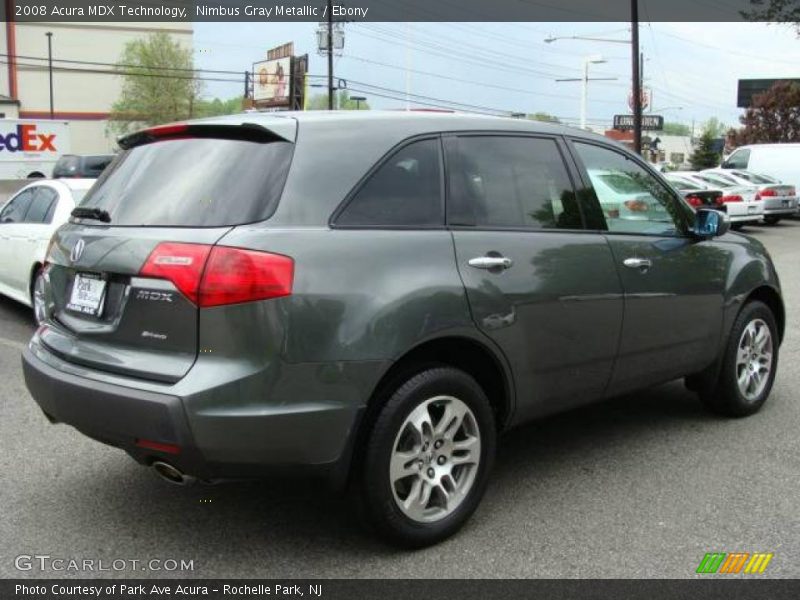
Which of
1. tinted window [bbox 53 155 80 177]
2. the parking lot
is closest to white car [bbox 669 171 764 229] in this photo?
the parking lot

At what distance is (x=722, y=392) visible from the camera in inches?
197

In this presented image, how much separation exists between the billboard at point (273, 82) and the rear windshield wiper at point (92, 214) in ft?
190

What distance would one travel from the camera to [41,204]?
812cm

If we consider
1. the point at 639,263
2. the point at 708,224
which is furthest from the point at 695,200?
the point at 639,263

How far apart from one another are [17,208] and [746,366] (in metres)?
7.25

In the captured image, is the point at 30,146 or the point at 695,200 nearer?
the point at 695,200

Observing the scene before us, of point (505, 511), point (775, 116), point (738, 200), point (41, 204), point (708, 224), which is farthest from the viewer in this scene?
point (775, 116)

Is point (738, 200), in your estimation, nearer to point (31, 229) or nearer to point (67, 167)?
point (31, 229)

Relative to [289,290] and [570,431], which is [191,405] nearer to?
[289,290]

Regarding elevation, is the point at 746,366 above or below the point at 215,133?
below

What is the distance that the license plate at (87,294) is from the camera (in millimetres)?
3264

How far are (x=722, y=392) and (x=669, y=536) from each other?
177cm

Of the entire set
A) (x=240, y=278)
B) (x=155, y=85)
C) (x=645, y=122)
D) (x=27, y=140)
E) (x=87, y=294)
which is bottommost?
(x=87, y=294)

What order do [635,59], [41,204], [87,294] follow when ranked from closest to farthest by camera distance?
[87,294]
[41,204]
[635,59]
